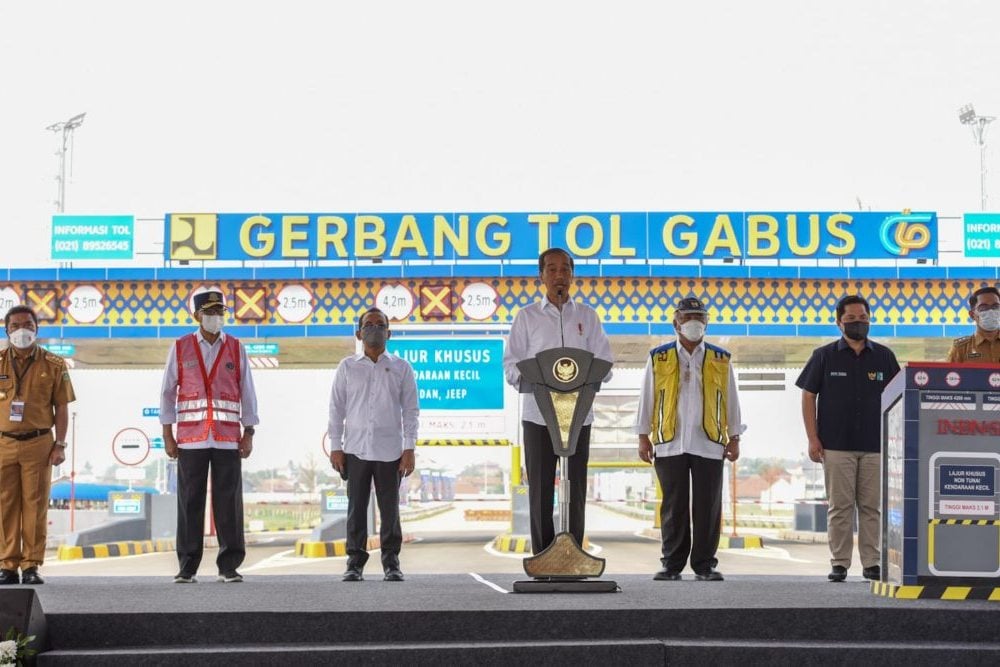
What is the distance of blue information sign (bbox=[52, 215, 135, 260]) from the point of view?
55.3ft

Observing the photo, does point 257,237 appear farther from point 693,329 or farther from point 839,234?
point 693,329

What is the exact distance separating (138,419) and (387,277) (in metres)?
4.98

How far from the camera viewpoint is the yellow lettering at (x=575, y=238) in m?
16.6

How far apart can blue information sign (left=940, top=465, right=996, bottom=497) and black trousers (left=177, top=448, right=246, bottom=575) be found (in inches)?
137

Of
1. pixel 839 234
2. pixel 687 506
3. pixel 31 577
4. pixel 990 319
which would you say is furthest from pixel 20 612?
pixel 839 234

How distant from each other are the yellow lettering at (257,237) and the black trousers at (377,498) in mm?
10326

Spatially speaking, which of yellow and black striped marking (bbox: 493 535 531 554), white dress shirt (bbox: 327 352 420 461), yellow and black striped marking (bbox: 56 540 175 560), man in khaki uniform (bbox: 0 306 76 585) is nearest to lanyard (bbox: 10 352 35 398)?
man in khaki uniform (bbox: 0 306 76 585)

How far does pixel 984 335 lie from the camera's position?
20.5ft

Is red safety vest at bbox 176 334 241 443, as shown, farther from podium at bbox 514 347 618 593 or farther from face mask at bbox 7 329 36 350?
podium at bbox 514 347 618 593

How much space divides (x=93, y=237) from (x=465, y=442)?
591 cm

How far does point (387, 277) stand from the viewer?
1661cm

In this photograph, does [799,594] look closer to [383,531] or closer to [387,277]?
[383,531]

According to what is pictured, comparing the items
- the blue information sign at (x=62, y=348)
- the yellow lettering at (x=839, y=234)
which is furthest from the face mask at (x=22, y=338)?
the yellow lettering at (x=839, y=234)

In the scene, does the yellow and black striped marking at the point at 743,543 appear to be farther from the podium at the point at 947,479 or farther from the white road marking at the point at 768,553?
the podium at the point at 947,479
